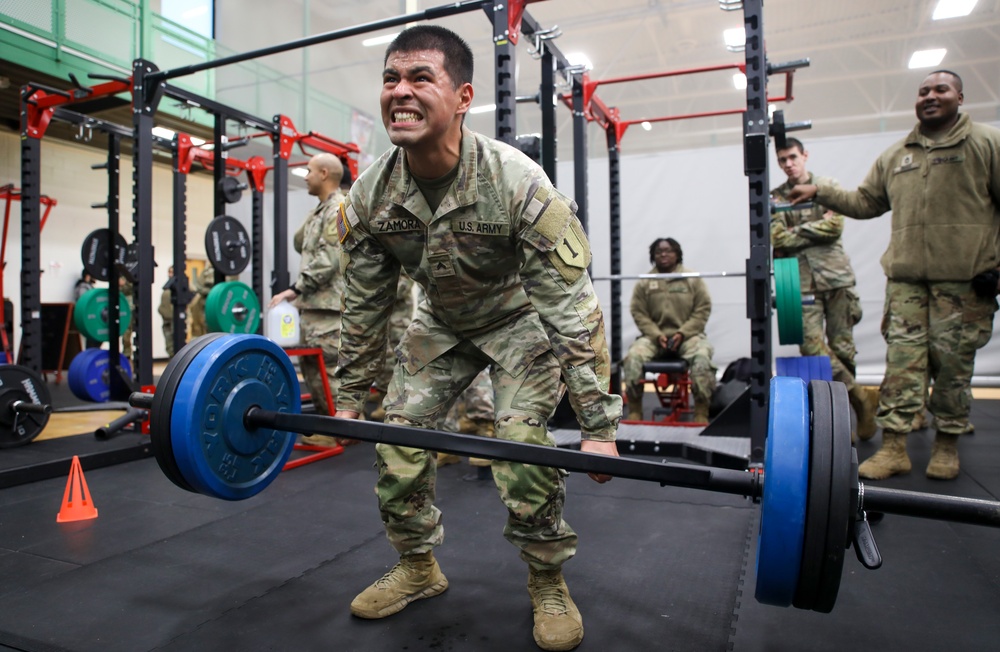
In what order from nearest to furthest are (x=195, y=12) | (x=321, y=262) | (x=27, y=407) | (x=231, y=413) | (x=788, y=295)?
A: (x=231, y=413) → (x=788, y=295) → (x=27, y=407) → (x=321, y=262) → (x=195, y=12)

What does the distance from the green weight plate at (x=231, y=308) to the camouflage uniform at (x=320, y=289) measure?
1.56 ft

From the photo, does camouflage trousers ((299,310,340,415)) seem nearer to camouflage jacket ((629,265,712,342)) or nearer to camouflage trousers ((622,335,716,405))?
camouflage trousers ((622,335,716,405))

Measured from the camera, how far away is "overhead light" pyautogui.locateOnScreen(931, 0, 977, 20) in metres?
7.40

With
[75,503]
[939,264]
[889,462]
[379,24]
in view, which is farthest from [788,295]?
[75,503]

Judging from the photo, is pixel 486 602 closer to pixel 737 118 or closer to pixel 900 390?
pixel 900 390

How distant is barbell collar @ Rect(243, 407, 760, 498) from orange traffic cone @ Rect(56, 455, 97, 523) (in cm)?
145

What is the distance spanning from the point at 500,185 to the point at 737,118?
11.5 metres

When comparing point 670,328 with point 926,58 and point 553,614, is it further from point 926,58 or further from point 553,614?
point 926,58

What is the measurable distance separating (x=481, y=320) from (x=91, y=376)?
376cm

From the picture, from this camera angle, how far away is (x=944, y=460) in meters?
2.75

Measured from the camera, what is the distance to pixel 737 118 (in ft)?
38.3

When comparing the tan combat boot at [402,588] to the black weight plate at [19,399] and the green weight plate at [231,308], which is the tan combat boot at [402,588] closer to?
the green weight plate at [231,308]

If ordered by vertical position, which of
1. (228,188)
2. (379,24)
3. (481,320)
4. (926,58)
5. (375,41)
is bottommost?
(481,320)

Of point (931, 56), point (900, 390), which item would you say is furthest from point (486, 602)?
point (931, 56)
